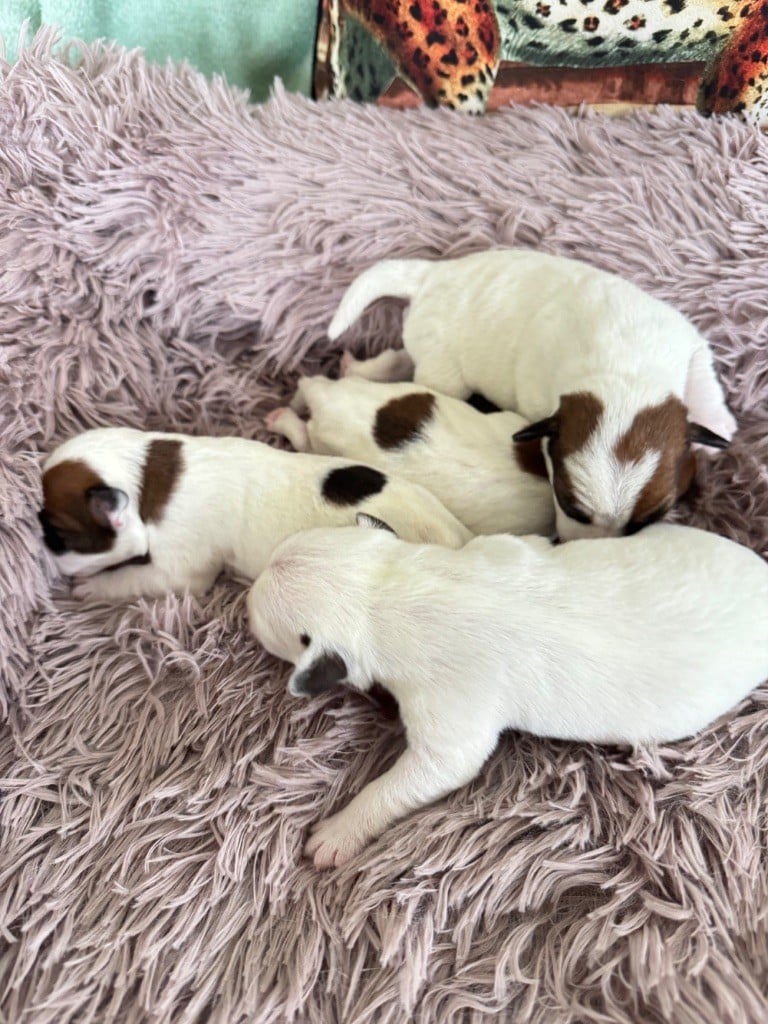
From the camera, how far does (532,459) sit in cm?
171

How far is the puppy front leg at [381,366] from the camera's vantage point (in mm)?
2033

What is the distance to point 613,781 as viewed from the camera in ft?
4.41

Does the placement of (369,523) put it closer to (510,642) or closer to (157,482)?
(510,642)

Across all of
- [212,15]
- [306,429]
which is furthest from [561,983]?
[212,15]

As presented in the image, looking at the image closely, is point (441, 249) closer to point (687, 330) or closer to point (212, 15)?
point (687, 330)

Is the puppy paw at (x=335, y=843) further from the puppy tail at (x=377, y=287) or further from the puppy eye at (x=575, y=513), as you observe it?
the puppy tail at (x=377, y=287)

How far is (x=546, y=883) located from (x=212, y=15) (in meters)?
2.29

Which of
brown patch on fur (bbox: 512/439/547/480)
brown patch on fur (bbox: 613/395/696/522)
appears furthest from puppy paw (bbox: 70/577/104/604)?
brown patch on fur (bbox: 613/395/696/522)

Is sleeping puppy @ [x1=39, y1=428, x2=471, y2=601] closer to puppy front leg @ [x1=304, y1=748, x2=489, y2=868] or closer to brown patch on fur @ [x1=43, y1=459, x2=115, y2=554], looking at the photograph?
brown patch on fur @ [x1=43, y1=459, x2=115, y2=554]

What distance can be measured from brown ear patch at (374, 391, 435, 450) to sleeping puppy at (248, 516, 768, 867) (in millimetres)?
369

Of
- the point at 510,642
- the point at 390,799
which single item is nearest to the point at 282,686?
the point at 390,799

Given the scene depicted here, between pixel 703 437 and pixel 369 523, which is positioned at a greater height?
pixel 703 437

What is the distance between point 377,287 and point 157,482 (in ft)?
2.22

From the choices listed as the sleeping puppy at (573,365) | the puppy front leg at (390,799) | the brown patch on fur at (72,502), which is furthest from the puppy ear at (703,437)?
the brown patch on fur at (72,502)
